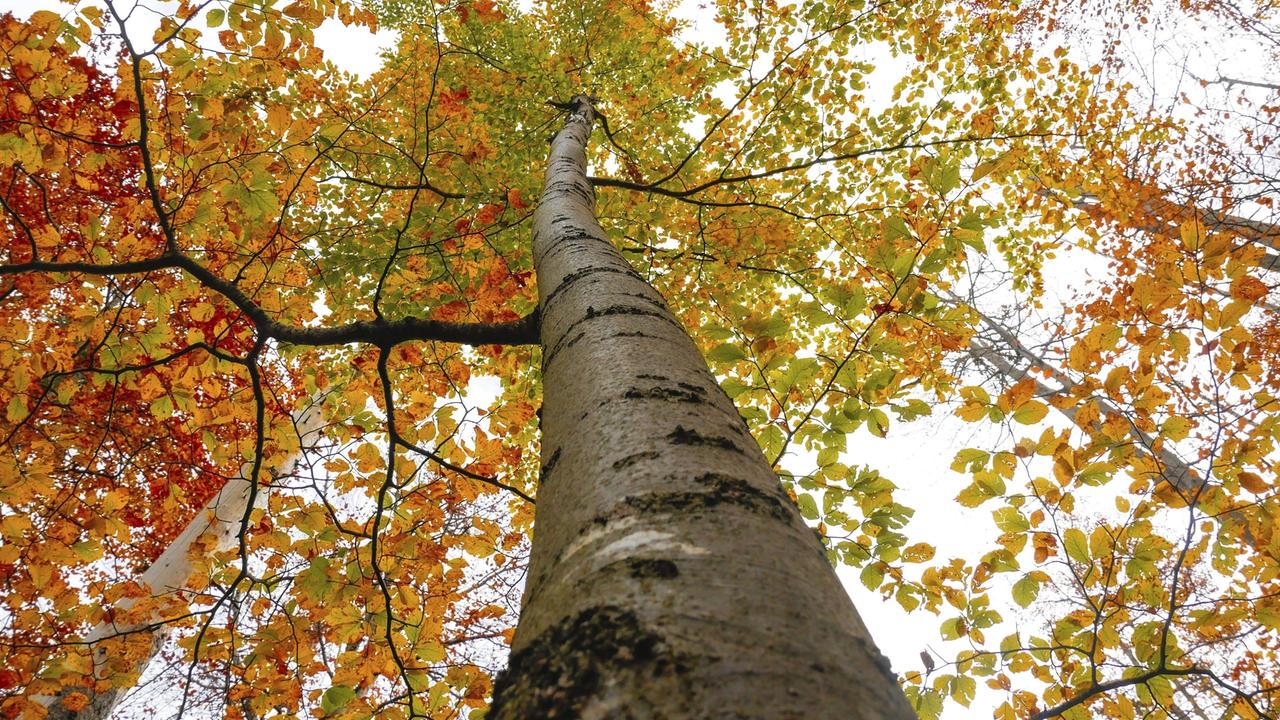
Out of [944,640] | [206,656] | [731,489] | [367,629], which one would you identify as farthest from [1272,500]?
[206,656]

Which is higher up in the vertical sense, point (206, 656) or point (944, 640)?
point (206, 656)

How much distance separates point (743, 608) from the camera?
454 millimetres

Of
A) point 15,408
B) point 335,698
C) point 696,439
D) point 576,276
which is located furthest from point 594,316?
point 15,408

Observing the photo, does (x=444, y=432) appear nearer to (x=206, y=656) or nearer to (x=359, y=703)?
(x=206, y=656)

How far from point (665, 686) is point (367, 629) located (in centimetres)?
245

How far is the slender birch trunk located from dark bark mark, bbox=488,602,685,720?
2524mm

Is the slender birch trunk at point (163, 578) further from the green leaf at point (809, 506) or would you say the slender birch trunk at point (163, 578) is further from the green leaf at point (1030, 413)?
the green leaf at point (1030, 413)

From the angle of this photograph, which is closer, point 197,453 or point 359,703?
point 359,703

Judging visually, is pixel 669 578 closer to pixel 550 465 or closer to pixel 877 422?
pixel 550 465

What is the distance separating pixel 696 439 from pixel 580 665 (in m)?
0.35

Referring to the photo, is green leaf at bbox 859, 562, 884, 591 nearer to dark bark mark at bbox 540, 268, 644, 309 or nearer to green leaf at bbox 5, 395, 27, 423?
dark bark mark at bbox 540, 268, 644, 309

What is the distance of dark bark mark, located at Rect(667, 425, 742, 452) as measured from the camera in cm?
72

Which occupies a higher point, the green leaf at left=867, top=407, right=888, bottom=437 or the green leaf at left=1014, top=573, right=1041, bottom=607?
the green leaf at left=867, top=407, right=888, bottom=437

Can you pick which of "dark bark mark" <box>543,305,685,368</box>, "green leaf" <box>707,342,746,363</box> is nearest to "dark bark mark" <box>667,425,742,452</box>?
"dark bark mark" <box>543,305,685,368</box>
